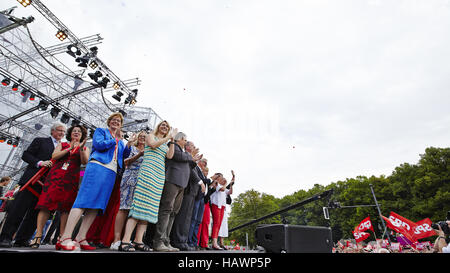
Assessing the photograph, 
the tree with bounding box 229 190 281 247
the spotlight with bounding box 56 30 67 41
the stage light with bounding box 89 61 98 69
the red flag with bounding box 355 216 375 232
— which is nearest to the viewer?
the spotlight with bounding box 56 30 67 41

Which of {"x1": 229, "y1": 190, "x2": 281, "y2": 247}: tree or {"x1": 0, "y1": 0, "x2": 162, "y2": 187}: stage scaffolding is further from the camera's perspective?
{"x1": 229, "y1": 190, "x2": 281, "y2": 247}: tree

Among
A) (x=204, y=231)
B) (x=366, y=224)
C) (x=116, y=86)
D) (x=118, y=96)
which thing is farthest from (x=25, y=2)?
(x=366, y=224)

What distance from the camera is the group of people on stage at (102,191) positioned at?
2.37 m

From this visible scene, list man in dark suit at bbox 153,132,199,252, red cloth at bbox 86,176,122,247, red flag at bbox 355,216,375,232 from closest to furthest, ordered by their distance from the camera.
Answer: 1. man in dark suit at bbox 153,132,199,252
2. red cloth at bbox 86,176,122,247
3. red flag at bbox 355,216,375,232

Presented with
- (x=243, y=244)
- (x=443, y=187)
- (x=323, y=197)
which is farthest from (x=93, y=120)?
(x=443, y=187)

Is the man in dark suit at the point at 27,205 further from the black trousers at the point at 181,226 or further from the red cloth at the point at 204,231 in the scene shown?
the red cloth at the point at 204,231

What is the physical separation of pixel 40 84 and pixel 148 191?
11517 millimetres

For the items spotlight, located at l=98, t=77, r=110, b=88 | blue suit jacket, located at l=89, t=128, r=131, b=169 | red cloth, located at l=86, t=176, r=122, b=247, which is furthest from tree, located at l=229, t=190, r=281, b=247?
blue suit jacket, located at l=89, t=128, r=131, b=169

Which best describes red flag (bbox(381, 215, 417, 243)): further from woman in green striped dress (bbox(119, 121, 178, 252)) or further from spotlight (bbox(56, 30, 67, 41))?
spotlight (bbox(56, 30, 67, 41))

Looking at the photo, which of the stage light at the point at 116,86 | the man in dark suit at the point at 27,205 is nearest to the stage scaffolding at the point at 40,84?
A: the stage light at the point at 116,86

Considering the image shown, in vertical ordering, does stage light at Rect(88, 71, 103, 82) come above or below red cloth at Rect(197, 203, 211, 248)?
above

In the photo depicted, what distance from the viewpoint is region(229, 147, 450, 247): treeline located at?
2242cm

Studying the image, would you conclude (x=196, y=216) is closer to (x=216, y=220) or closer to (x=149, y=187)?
(x=216, y=220)

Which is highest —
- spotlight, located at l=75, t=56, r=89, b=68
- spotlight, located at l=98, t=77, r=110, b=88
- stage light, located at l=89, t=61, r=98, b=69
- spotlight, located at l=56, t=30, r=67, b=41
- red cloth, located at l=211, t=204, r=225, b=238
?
spotlight, located at l=56, t=30, r=67, b=41
